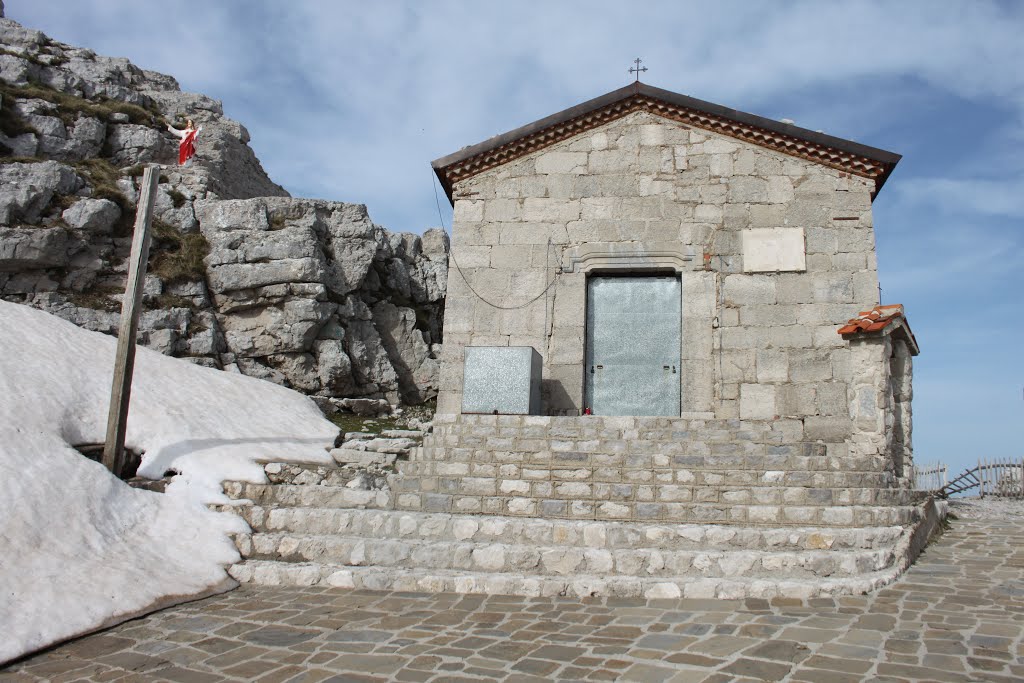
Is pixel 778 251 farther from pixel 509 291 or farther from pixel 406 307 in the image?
pixel 406 307

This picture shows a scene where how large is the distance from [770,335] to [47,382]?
31.0 ft

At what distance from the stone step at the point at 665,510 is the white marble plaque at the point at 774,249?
4.35m

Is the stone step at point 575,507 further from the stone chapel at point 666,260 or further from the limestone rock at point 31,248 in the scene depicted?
the limestone rock at point 31,248

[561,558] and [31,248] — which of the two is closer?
[561,558]

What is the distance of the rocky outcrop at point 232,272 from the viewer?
1664cm

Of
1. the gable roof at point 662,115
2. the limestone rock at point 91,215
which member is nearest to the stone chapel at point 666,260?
the gable roof at point 662,115

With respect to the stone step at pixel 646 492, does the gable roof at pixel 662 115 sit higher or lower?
higher

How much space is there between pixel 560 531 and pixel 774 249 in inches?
246

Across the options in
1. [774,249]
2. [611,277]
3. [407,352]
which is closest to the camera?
[774,249]

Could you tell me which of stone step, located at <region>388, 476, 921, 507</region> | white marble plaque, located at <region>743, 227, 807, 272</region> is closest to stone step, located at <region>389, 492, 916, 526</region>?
stone step, located at <region>388, 476, 921, 507</region>

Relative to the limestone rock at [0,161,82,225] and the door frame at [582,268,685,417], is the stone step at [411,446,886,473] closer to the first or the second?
the door frame at [582,268,685,417]

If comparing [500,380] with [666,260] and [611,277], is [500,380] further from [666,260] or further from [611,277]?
[666,260]

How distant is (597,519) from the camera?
22.5 ft

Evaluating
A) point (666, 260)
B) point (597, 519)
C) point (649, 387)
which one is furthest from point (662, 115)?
point (597, 519)
